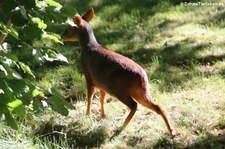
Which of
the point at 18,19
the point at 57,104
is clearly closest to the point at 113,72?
the point at 57,104

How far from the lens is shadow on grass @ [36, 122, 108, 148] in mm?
4621

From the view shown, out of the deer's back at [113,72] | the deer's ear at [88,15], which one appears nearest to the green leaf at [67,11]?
the deer's back at [113,72]

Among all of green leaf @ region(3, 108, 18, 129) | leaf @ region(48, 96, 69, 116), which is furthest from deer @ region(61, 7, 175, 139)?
green leaf @ region(3, 108, 18, 129)

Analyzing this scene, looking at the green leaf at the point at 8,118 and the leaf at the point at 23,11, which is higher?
the leaf at the point at 23,11

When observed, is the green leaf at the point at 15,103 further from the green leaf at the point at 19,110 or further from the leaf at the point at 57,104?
the leaf at the point at 57,104

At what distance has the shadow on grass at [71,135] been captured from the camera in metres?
4.62

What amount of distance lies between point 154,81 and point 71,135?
5.57 ft

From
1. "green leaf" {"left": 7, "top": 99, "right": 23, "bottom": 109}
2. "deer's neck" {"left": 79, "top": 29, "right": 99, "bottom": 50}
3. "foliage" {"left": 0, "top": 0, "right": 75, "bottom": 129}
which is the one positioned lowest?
"deer's neck" {"left": 79, "top": 29, "right": 99, "bottom": 50}

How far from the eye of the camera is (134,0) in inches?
362

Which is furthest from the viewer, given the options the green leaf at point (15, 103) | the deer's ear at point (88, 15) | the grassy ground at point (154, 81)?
the deer's ear at point (88, 15)

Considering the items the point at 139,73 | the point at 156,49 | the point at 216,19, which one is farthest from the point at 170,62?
the point at 139,73

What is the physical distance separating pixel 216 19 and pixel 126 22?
1.68m

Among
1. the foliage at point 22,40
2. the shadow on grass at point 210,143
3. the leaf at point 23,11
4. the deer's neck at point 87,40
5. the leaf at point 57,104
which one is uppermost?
the leaf at point 23,11

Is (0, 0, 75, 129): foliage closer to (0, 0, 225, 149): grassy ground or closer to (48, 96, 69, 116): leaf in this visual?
(48, 96, 69, 116): leaf
